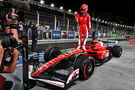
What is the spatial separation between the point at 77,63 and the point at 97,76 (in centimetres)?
79

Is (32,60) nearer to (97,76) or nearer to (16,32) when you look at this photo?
(16,32)

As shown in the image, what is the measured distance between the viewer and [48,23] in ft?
58.0

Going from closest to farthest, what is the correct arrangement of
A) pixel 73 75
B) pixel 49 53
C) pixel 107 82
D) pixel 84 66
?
pixel 73 75 → pixel 84 66 → pixel 107 82 → pixel 49 53

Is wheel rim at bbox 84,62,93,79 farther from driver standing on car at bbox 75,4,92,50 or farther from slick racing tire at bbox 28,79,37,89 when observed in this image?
driver standing on car at bbox 75,4,92,50

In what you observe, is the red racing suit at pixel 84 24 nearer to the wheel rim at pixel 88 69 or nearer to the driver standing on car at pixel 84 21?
the driver standing on car at pixel 84 21

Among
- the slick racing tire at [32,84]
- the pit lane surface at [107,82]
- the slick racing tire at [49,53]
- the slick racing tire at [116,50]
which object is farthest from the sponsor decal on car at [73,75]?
the slick racing tire at [116,50]

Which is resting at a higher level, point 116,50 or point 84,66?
point 116,50

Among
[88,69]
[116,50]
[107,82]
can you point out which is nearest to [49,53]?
[88,69]

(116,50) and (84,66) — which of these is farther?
(116,50)

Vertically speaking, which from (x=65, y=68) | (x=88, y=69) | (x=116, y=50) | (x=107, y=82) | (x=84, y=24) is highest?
(x=84, y=24)

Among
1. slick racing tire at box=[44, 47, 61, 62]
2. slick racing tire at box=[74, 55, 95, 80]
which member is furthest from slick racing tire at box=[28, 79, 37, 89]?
slick racing tire at box=[44, 47, 61, 62]

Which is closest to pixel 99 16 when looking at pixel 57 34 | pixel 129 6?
pixel 129 6

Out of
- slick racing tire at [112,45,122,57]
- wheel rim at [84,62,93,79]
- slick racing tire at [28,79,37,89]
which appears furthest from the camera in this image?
slick racing tire at [112,45,122,57]

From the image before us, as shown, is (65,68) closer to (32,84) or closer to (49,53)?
(49,53)
